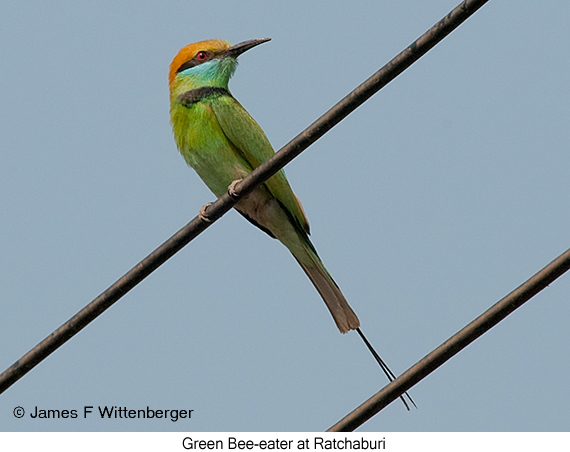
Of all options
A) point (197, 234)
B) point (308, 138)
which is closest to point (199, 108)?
point (197, 234)

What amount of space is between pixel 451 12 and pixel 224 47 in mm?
2631

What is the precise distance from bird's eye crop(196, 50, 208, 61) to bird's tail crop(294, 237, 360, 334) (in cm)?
125

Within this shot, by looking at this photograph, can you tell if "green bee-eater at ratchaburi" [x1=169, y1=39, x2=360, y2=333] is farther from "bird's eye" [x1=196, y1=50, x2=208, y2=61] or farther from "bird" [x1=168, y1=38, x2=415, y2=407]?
"bird's eye" [x1=196, y1=50, x2=208, y2=61]

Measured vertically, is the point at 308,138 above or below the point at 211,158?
below

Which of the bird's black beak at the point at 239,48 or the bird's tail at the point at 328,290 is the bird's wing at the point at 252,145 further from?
the bird's black beak at the point at 239,48

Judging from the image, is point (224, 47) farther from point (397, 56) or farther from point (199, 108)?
point (397, 56)

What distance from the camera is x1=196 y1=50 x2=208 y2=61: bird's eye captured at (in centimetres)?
466

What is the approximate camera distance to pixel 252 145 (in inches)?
167

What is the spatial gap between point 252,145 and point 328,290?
2.83ft

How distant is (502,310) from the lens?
6.93ft

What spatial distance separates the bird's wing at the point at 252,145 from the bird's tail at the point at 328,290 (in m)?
0.17

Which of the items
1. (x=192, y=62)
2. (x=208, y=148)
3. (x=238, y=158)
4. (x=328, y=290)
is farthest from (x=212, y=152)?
(x=328, y=290)

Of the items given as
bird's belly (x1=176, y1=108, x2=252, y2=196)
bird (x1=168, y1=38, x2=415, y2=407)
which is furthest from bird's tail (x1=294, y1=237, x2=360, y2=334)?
bird's belly (x1=176, y1=108, x2=252, y2=196)

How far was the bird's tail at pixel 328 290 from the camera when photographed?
3859mm
